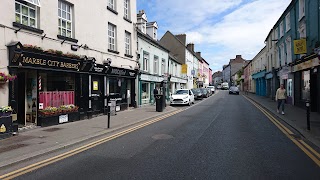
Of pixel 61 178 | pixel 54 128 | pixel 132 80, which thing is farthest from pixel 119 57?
pixel 61 178

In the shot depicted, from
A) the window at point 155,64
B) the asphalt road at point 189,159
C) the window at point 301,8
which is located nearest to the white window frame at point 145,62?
the window at point 155,64

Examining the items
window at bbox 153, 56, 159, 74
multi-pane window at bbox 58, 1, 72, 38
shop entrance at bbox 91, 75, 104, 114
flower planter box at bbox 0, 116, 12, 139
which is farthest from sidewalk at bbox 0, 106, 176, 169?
window at bbox 153, 56, 159, 74

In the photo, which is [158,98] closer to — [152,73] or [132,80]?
[132,80]

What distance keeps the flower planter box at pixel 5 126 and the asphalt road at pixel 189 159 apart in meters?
3.58

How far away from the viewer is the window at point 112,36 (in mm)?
17109

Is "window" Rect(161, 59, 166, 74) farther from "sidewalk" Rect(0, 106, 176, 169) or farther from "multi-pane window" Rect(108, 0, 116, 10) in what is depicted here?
"sidewalk" Rect(0, 106, 176, 169)

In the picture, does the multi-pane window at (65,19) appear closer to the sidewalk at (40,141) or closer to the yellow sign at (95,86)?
the yellow sign at (95,86)

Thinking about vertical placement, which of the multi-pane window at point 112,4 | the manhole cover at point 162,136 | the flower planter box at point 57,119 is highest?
the multi-pane window at point 112,4

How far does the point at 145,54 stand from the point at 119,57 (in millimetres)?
5712

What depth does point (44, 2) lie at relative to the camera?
36.8ft

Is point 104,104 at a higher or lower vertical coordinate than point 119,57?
lower

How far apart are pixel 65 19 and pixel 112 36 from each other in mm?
4952

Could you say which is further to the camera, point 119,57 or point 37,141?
point 119,57

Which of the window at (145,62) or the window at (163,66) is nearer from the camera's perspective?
the window at (145,62)
